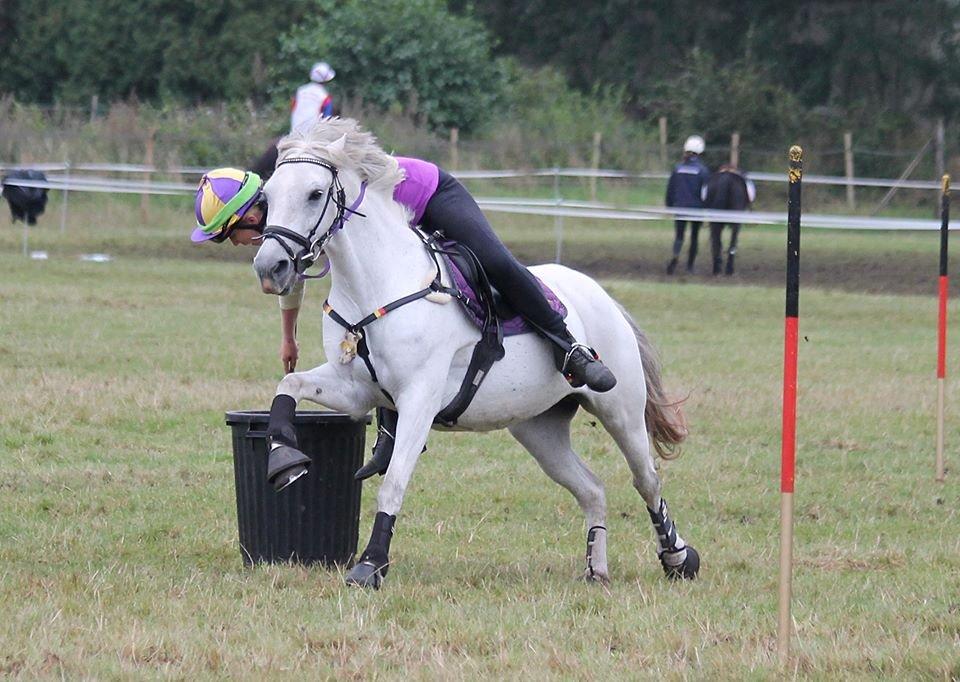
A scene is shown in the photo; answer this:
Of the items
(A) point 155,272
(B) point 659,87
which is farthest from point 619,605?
(B) point 659,87

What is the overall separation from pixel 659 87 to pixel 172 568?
45.2m

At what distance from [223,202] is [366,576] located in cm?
166

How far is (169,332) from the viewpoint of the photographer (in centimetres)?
1595

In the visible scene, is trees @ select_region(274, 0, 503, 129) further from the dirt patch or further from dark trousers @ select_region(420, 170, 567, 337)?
dark trousers @ select_region(420, 170, 567, 337)

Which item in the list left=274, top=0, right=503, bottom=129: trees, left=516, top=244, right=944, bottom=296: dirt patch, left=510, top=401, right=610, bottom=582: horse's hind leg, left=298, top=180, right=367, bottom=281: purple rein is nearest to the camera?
left=298, top=180, right=367, bottom=281: purple rein

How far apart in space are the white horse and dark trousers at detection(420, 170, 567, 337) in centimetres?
16

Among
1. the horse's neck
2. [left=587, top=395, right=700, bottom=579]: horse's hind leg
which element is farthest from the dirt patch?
the horse's neck

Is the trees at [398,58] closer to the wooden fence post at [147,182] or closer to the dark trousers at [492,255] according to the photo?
the wooden fence post at [147,182]

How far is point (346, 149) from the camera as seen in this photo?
6.41m

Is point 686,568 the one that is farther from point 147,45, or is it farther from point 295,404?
point 147,45

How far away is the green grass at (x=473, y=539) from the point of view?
5137mm

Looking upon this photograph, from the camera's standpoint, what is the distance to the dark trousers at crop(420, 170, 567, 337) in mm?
6641

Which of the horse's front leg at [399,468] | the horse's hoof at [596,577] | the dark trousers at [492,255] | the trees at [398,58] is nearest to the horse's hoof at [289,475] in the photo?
the horse's front leg at [399,468]

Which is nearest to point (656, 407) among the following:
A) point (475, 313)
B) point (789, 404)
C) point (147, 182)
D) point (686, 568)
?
point (686, 568)
